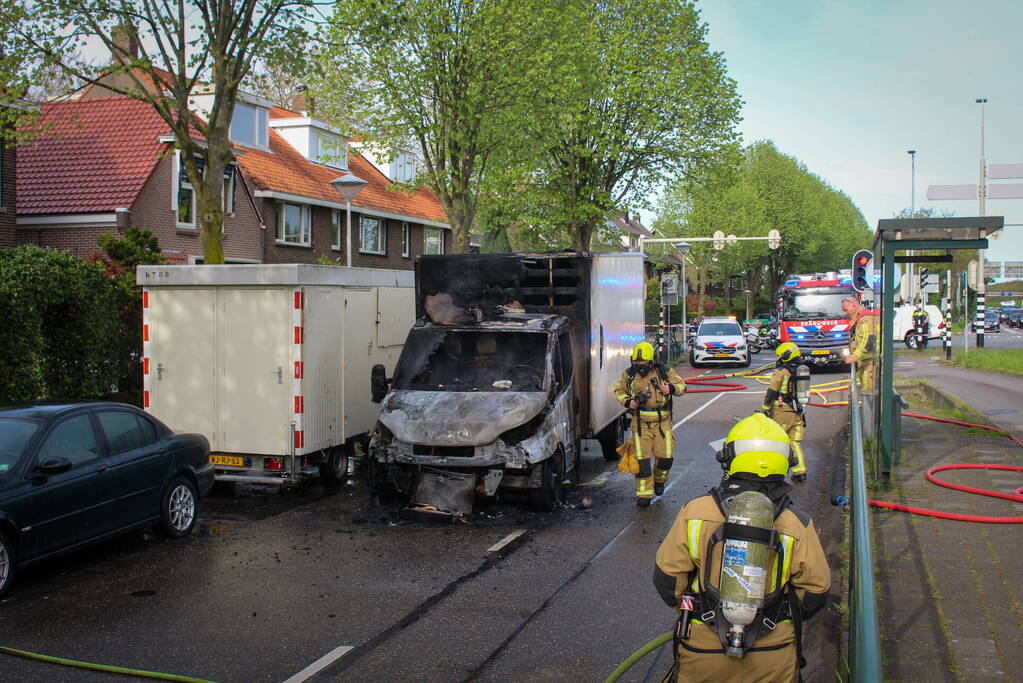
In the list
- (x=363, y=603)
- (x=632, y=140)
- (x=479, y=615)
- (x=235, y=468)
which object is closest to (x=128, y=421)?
(x=235, y=468)

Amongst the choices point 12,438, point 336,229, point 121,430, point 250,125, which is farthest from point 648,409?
point 336,229

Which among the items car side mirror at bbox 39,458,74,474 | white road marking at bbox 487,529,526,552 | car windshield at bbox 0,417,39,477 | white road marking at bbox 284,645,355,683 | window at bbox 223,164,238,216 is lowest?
white road marking at bbox 487,529,526,552

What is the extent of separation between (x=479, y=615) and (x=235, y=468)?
16.3 feet

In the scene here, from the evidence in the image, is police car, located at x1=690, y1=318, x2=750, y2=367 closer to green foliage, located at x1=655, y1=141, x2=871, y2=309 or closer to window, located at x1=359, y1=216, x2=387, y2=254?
window, located at x1=359, y1=216, x2=387, y2=254

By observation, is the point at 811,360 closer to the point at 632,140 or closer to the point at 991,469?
the point at 632,140

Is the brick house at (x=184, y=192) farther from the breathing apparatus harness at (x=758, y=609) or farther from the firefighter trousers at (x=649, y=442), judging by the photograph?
the breathing apparatus harness at (x=758, y=609)

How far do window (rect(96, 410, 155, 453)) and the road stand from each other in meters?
0.95

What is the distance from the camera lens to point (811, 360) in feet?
90.4

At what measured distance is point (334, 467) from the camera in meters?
11.3

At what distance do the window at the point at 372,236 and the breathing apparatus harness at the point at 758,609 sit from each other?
32.1m

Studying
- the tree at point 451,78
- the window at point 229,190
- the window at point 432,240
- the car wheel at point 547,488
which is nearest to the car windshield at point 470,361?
Answer: the car wheel at point 547,488

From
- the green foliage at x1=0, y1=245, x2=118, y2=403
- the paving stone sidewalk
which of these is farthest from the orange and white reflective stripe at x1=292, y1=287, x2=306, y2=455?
the paving stone sidewalk

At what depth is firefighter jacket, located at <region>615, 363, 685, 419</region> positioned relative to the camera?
1006 cm

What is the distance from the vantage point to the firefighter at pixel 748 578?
11.1ft
